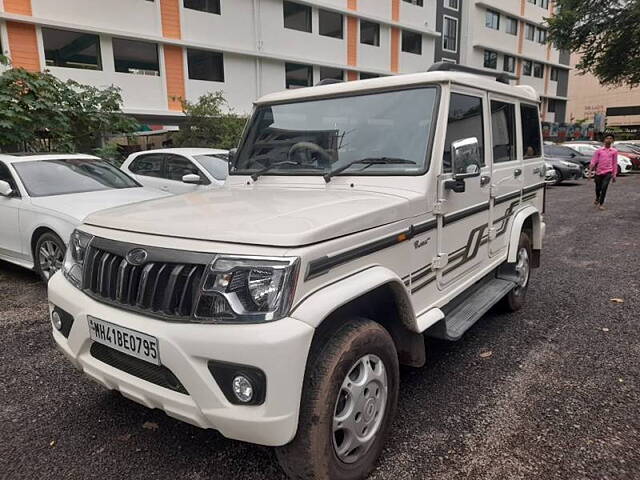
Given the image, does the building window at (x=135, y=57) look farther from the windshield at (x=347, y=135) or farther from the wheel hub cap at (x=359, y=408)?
the wheel hub cap at (x=359, y=408)

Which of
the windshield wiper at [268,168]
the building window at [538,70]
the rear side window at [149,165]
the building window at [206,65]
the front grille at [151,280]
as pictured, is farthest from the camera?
the building window at [538,70]

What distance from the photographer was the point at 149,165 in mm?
8938

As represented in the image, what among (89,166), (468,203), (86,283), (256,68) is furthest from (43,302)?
(256,68)

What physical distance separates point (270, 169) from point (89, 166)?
422 cm

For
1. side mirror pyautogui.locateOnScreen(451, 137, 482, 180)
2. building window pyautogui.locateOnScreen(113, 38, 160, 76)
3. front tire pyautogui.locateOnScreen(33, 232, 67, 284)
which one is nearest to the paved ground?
front tire pyautogui.locateOnScreen(33, 232, 67, 284)

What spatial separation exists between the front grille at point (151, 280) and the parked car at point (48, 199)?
311 cm

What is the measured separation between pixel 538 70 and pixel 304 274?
44.5m

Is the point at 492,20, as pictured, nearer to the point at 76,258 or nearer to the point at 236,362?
the point at 76,258

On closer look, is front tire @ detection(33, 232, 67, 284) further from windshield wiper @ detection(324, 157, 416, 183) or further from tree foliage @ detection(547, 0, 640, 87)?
tree foliage @ detection(547, 0, 640, 87)

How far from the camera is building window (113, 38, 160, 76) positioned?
61.6 feet

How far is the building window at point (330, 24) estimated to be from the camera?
2467 centimetres

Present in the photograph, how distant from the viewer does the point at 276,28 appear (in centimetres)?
2245

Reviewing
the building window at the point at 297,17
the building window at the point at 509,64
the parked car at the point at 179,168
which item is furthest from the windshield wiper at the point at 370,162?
the building window at the point at 509,64

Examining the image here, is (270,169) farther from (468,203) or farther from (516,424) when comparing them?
(516,424)
